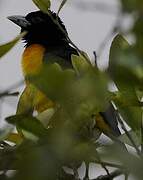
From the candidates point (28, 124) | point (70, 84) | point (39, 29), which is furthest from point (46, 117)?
point (39, 29)

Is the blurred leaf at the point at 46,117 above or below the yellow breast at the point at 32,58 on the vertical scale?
above

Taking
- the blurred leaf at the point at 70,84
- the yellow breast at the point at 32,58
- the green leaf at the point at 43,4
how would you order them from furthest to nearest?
the yellow breast at the point at 32,58 < the green leaf at the point at 43,4 < the blurred leaf at the point at 70,84

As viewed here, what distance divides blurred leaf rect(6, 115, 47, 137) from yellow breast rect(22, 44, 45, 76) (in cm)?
253

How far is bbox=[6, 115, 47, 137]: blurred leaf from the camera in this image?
919 millimetres

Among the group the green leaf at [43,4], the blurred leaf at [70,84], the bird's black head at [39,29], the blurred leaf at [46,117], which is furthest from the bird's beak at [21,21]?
the blurred leaf at [70,84]

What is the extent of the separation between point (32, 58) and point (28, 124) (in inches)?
116

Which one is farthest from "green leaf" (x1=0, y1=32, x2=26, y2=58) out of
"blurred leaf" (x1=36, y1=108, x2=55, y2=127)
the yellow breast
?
the yellow breast

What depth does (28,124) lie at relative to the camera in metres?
0.98

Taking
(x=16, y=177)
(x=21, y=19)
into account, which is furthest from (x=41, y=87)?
(x=21, y=19)

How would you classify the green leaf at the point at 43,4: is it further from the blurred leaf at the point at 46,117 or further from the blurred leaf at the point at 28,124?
the blurred leaf at the point at 28,124

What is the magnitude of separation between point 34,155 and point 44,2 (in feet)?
2.84

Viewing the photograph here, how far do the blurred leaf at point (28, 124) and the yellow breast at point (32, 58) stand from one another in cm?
253

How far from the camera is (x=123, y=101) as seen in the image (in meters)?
1.20

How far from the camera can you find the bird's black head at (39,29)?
14.3ft
